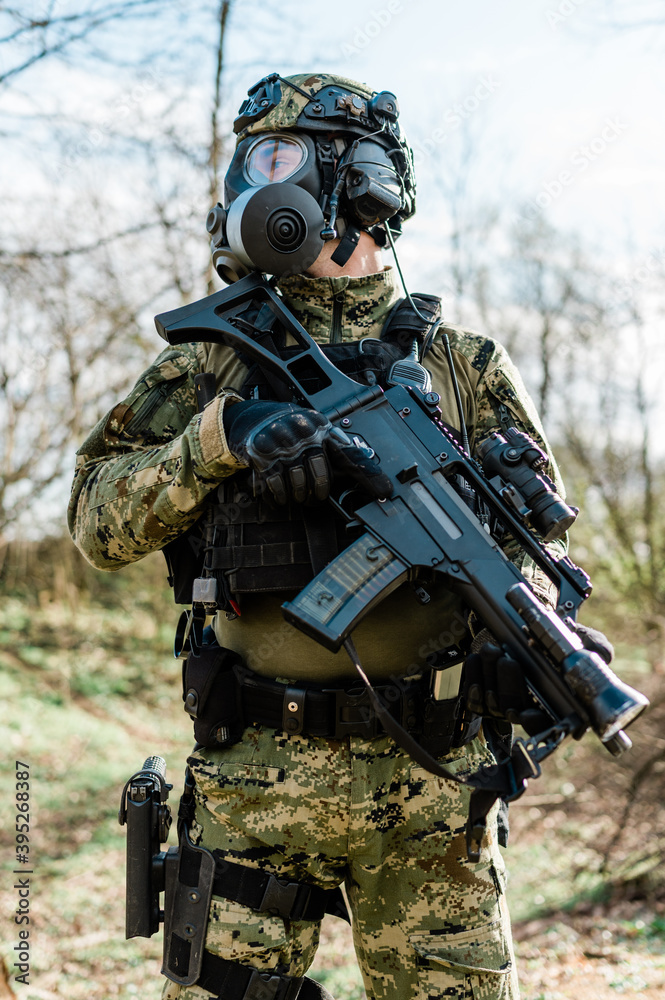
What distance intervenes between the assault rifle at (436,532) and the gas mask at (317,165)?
0.62 feet

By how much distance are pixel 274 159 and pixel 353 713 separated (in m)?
1.55

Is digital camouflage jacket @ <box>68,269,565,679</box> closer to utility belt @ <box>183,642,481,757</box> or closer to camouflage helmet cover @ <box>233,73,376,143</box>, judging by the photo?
utility belt @ <box>183,642,481,757</box>

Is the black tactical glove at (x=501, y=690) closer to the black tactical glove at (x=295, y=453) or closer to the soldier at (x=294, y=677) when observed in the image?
the soldier at (x=294, y=677)

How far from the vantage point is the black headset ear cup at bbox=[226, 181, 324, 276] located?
207 cm

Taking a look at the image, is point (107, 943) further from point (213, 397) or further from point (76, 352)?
point (76, 352)

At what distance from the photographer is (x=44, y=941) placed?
4590 mm

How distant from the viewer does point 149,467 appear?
2035 mm

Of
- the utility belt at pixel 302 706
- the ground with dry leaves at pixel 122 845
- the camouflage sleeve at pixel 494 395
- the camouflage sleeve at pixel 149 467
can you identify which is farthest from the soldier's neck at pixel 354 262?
the ground with dry leaves at pixel 122 845

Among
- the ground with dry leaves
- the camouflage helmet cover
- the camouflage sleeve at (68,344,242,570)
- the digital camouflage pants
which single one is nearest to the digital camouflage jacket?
the camouflage sleeve at (68,344,242,570)

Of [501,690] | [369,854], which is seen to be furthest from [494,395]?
[369,854]

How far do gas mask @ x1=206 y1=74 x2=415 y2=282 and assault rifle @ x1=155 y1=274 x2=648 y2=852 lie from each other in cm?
19

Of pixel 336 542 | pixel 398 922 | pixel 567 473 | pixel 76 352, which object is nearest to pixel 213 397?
pixel 336 542

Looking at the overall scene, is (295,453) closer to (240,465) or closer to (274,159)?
(240,465)

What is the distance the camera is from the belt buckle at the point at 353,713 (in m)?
1.91
